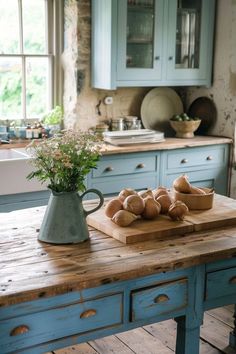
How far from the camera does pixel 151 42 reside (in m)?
4.44

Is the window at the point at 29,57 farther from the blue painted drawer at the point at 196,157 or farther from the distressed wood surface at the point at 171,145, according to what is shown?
the blue painted drawer at the point at 196,157

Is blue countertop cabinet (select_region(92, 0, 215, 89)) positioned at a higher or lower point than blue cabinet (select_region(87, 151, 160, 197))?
higher

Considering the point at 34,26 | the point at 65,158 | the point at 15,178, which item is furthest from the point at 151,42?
the point at 65,158

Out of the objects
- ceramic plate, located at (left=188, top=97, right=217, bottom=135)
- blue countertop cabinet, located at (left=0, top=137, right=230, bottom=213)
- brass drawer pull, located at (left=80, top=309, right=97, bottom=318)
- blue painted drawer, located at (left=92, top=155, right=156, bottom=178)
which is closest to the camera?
brass drawer pull, located at (left=80, top=309, right=97, bottom=318)

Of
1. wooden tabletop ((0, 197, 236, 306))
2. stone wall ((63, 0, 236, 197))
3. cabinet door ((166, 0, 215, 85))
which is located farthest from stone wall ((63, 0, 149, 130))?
wooden tabletop ((0, 197, 236, 306))

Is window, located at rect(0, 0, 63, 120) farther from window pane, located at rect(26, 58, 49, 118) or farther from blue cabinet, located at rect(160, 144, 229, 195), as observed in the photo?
blue cabinet, located at rect(160, 144, 229, 195)

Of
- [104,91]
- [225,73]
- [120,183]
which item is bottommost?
[120,183]

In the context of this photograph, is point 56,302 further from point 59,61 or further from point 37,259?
point 59,61

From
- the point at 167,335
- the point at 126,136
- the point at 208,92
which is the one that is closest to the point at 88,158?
the point at 167,335

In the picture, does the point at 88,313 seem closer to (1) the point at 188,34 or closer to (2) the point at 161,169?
(2) the point at 161,169

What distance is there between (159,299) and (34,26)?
3.15 m

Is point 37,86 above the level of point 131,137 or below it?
above

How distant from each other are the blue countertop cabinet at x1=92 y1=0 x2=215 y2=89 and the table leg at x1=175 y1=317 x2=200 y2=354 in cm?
250

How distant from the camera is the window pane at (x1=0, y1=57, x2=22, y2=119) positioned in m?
4.47
